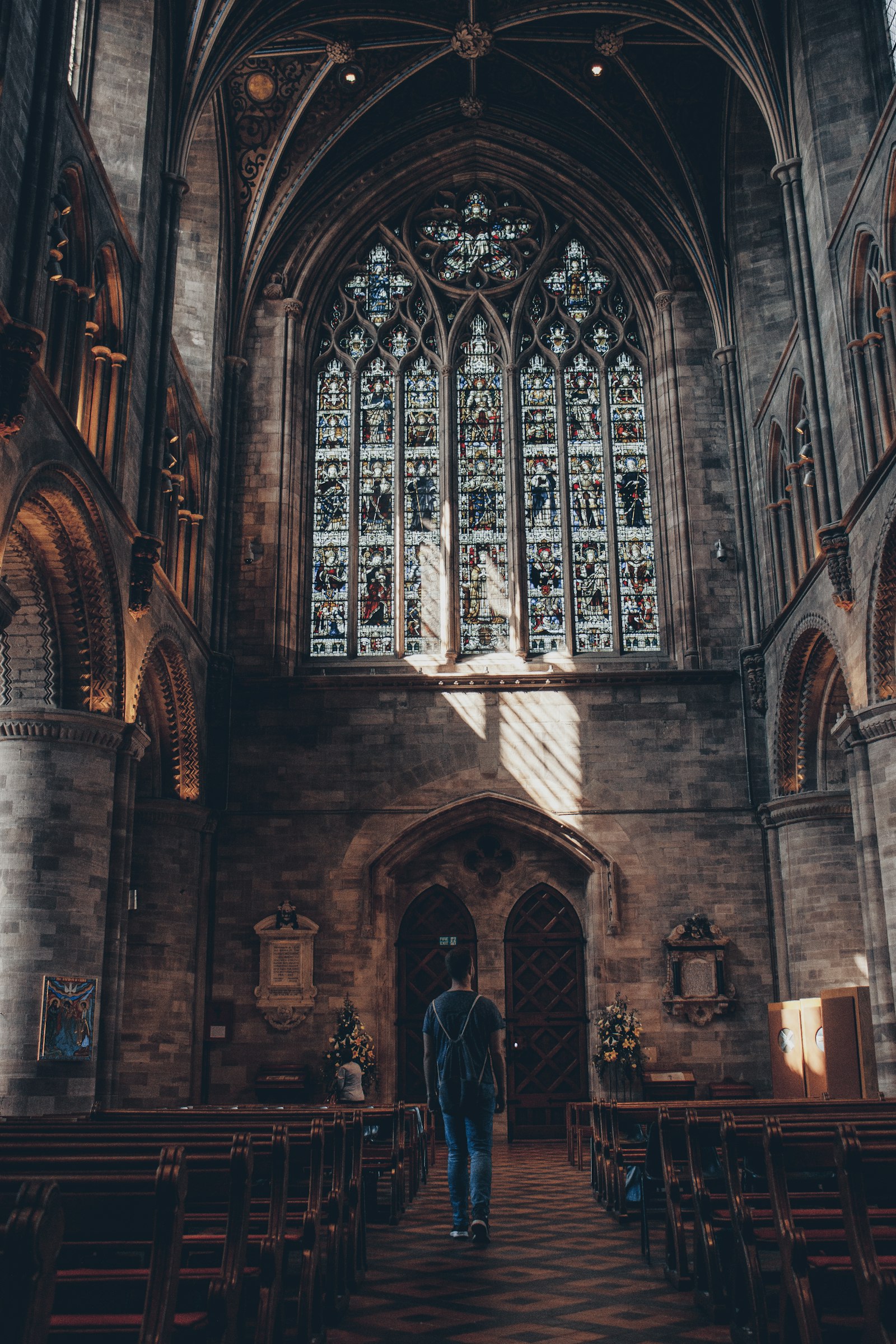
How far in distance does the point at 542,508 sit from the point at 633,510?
4.83ft

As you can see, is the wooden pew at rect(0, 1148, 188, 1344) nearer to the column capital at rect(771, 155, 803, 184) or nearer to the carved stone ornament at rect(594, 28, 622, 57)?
the column capital at rect(771, 155, 803, 184)

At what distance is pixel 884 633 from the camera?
12.6m

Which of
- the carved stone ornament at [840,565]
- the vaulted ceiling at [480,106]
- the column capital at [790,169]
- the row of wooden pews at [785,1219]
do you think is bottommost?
the row of wooden pews at [785,1219]

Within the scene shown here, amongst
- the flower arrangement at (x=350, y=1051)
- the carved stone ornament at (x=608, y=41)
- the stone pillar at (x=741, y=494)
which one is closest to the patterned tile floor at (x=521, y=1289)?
the flower arrangement at (x=350, y=1051)

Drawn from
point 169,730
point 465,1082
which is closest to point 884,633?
point 465,1082

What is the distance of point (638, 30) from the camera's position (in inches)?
761

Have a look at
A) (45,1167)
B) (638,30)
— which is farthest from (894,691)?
(638,30)

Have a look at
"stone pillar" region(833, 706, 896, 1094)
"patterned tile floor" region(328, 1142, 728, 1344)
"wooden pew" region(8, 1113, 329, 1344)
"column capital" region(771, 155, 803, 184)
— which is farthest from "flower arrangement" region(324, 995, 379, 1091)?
"column capital" region(771, 155, 803, 184)

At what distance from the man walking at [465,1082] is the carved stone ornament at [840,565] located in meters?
7.25

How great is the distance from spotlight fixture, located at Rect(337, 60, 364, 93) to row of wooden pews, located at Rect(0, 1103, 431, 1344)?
56.9 ft

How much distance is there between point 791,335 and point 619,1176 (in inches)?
433

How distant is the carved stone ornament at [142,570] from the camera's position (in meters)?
13.6

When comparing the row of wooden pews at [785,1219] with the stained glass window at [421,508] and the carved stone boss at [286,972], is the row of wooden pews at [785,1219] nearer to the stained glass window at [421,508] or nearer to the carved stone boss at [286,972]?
the carved stone boss at [286,972]

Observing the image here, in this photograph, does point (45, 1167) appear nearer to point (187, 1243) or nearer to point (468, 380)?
point (187, 1243)
